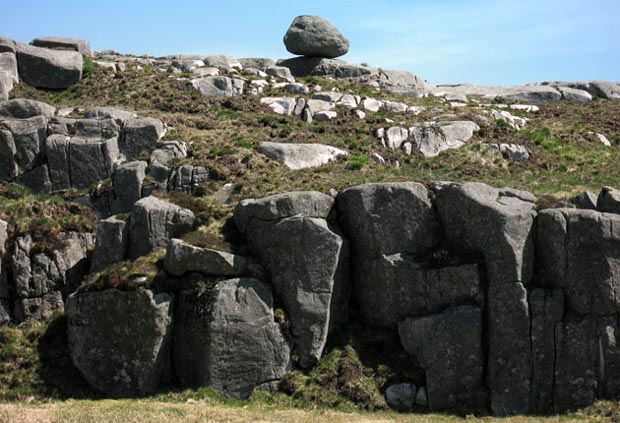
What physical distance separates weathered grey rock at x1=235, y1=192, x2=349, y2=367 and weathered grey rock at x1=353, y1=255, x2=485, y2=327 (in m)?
1.19

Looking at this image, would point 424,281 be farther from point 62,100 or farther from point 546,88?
point 546,88

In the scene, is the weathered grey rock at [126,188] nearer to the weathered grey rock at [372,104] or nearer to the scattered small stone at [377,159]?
the scattered small stone at [377,159]

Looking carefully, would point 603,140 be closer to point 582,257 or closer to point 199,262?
point 582,257

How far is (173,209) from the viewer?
39938 mm

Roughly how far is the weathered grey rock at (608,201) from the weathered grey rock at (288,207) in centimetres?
1298

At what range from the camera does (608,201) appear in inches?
1393

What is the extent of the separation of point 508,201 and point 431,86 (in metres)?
51.7

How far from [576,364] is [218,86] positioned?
4325cm

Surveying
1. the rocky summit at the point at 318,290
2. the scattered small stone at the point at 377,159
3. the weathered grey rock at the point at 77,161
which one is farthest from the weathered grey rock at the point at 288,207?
the scattered small stone at the point at 377,159

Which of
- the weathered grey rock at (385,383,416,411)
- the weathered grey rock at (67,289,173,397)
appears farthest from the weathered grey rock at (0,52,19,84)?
the weathered grey rock at (385,383,416,411)

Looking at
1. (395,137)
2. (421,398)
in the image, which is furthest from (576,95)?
(421,398)

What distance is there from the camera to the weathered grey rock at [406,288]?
1362 inches

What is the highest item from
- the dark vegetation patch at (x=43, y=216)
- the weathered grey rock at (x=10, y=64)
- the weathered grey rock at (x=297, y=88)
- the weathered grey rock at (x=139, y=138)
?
the weathered grey rock at (x=10, y=64)

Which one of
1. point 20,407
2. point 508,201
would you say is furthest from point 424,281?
point 20,407
